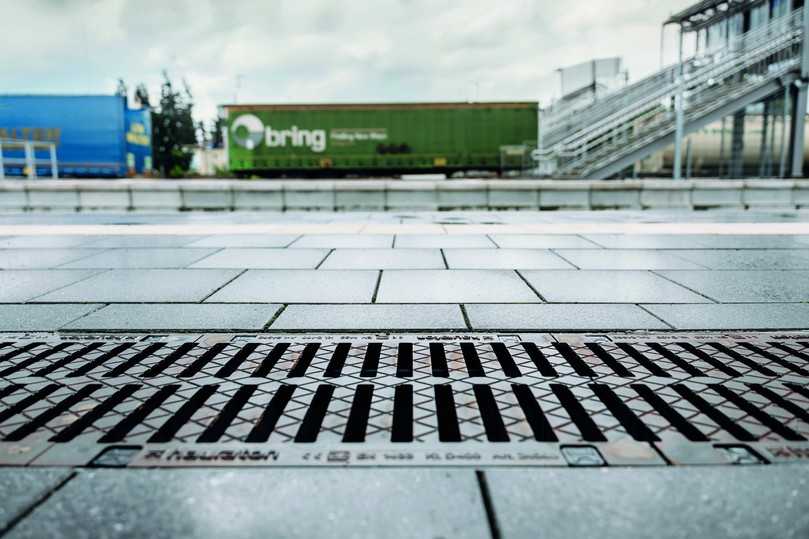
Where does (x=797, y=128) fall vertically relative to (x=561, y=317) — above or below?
above

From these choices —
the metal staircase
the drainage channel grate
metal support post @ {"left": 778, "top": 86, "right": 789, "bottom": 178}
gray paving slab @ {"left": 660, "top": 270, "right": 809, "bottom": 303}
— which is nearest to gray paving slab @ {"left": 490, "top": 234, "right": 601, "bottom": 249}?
gray paving slab @ {"left": 660, "top": 270, "right": 809, "bottom": 303}

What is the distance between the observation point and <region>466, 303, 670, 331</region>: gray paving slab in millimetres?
4125

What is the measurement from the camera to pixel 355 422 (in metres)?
2.52

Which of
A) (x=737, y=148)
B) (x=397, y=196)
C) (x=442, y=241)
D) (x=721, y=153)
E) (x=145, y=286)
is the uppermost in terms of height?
(x=737, y=148)

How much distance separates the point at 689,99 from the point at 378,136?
590 inches

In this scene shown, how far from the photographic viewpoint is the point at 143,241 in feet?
29.1

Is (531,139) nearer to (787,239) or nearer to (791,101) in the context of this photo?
(791,101)

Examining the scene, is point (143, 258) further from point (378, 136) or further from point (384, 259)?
point (378, 136)

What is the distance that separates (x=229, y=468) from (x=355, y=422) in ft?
1.92

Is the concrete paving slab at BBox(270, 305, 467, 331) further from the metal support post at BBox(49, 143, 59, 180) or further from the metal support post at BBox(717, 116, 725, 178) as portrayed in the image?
the metal support post at BBox(717, 116, 725, 178)

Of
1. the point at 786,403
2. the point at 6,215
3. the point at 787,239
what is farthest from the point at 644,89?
the point at 786,403

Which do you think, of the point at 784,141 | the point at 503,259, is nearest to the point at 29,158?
the point at 503,259

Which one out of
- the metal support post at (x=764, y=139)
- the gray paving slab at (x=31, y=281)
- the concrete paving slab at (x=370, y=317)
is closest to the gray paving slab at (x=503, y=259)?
the concrete paving slab at (x=370, y=317)

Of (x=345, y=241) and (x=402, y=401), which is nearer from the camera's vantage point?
(x=402, y=401)
